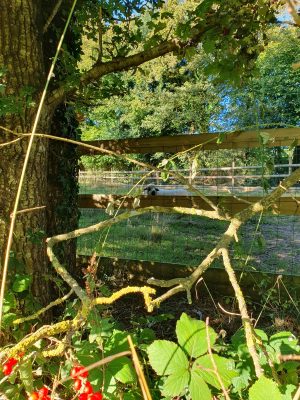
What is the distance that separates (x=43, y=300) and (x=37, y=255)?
241 mm

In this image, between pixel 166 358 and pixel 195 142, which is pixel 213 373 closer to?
pixel 166 358

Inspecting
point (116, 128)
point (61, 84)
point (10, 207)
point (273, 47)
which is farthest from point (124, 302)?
point (116, 128)

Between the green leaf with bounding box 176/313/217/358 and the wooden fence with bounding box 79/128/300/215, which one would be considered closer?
the green leaf with bounding box 176/313/217/358

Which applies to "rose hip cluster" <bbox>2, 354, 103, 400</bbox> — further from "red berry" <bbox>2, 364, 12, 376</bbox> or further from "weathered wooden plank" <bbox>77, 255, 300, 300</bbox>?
"weathered wooden plank" <bbox>77, 255, 300, 300</bbox>

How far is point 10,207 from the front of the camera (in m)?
1.85

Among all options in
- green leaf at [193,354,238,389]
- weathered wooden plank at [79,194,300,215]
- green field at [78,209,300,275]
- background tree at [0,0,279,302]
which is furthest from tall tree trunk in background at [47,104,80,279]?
green leaf at [193,354,238,389]

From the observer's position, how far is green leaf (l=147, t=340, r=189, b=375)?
100 centimetres

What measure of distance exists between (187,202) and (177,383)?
2.20 meters

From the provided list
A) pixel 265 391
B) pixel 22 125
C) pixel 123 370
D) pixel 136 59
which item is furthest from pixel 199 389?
pixel 136 59

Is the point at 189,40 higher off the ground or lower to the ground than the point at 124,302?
higher

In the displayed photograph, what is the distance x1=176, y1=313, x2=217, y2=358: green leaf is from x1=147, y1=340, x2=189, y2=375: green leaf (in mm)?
22

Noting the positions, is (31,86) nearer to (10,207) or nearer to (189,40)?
(10,207)

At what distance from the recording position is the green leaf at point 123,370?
3.72 feet

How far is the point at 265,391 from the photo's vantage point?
561mm
